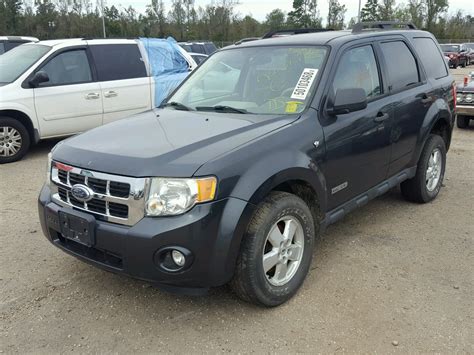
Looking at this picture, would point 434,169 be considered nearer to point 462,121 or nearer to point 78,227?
point 78,227

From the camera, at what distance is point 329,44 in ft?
12.7

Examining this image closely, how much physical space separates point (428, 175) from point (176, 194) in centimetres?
350

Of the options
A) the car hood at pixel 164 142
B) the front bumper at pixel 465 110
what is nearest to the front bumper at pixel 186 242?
the car hood at pixel 164 142

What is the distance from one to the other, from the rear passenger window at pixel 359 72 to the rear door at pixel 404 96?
197mm

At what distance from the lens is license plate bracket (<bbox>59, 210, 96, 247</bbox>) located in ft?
9.53

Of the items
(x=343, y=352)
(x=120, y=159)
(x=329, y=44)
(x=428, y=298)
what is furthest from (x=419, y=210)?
(x=120, y=159)

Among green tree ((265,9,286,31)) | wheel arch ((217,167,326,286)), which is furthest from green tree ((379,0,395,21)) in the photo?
wheel arch ((217,167,326,286))

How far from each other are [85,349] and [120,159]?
1.16m

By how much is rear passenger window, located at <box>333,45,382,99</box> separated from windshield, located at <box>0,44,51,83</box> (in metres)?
5.30

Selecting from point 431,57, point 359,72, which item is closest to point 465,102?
point 431,57

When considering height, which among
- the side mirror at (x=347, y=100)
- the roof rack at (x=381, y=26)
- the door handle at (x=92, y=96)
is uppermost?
the roof rack at (x=381, y=26)

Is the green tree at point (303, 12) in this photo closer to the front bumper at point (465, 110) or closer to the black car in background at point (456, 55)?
the black car in background at point (456, 55)

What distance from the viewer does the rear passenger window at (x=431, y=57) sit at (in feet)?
16.7

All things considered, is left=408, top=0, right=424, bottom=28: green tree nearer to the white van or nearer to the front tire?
the white van
